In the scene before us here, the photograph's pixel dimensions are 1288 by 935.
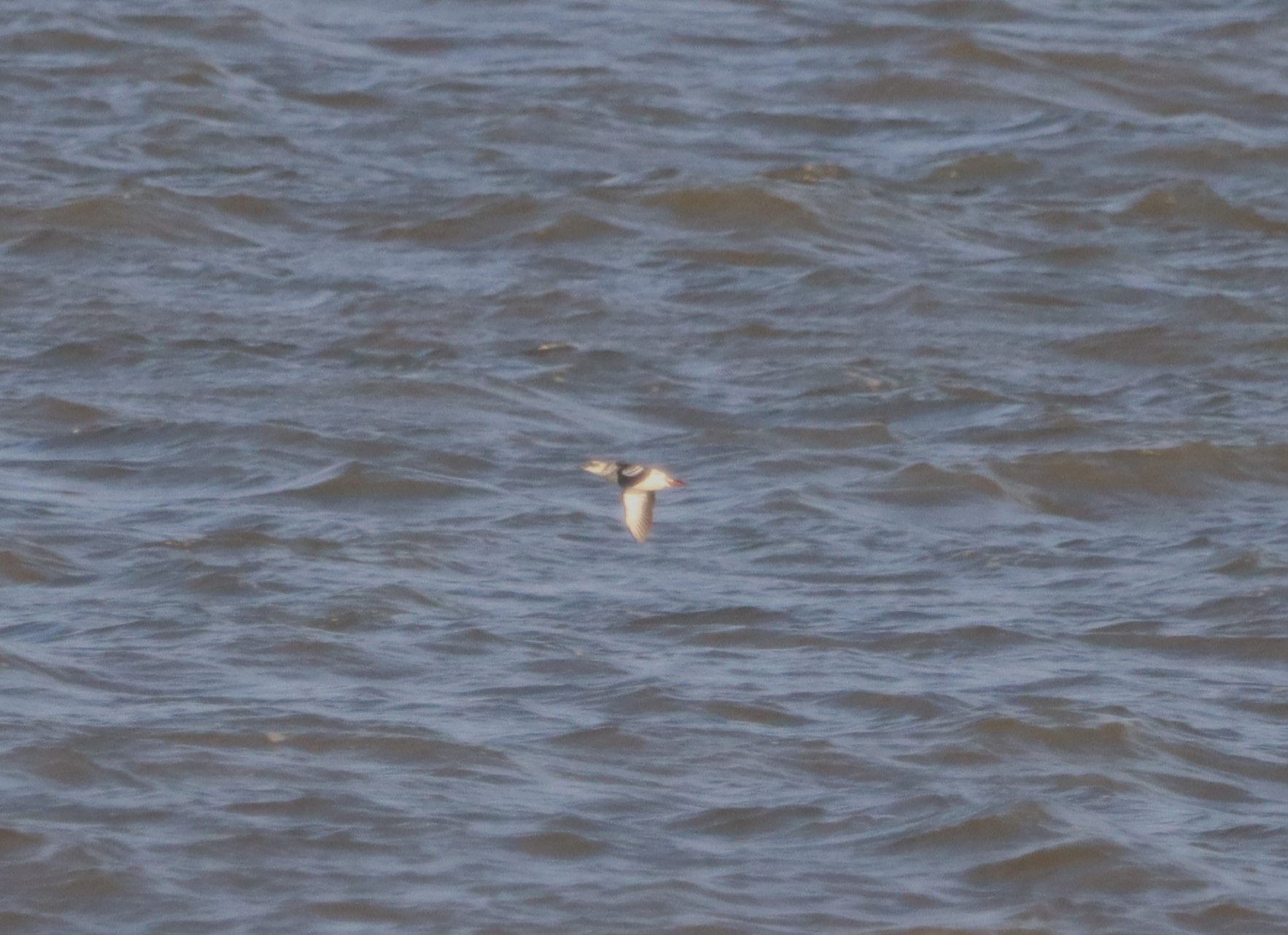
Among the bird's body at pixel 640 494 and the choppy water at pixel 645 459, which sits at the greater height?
the bird's body at pixel 640 494

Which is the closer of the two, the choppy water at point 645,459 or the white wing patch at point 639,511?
the choppy water at point 645,459

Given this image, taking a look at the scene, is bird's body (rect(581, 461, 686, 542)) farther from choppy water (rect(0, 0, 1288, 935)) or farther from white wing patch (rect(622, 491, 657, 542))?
choppy water (rect(0, 0, 1288, 935))

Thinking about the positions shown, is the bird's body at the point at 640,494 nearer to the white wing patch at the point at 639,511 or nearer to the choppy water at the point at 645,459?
the white wing patch at the point at 639,511

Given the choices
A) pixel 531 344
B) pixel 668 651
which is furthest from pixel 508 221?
pixel 668 651

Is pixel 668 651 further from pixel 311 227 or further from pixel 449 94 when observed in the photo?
pixel 449 94

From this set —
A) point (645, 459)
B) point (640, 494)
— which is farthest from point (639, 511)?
point (645, 459)

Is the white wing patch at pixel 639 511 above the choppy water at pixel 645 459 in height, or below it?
above

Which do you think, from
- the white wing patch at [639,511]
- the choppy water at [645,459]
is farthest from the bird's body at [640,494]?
the choppy water at [645,459]

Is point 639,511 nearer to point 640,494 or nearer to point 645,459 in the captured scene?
point 640,494
